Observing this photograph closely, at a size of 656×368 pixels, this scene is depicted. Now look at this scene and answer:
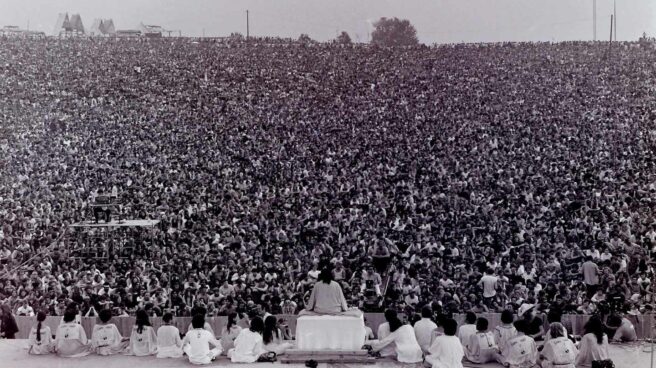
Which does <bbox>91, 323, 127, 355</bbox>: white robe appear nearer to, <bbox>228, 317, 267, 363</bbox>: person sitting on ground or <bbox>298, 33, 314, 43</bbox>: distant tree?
<bbox>228, 317, 267, 363</bbox>: person sitting on ground

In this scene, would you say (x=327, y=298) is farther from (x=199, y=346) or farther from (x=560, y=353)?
(x=560, y=353)

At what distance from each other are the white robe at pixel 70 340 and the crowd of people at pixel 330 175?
4.87ft

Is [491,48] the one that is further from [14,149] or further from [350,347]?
[350,347]

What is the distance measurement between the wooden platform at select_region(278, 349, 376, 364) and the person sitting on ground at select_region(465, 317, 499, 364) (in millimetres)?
1374

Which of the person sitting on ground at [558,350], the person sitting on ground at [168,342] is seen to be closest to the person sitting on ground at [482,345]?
the person sitting on ground at [558,350]

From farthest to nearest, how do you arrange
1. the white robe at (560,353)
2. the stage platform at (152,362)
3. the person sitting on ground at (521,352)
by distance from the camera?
the stage platform at (152,362) → the person sitting on ground at (521,352) → the white robe at (560,353)

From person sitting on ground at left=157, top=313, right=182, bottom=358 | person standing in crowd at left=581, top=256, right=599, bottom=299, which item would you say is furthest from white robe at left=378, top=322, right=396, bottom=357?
person standing in crowd at left=581, top=256, right=599, bottom=299

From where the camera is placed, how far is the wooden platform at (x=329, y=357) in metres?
9.17

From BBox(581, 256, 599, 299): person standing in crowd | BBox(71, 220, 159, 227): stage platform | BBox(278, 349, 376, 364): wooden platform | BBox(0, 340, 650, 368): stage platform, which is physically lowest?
BBox(0, 340, 650, 368): stage platform

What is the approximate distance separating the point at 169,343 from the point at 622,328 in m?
6.51

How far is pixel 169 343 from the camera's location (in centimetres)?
967

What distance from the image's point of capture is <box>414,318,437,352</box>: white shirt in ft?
31.3

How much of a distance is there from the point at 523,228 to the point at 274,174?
7.91 metres

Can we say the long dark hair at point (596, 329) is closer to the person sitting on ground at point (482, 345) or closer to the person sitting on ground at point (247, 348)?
the person sitting on ground at point (482, 345)
